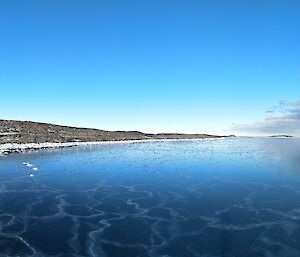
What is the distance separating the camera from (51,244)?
16.3 metres

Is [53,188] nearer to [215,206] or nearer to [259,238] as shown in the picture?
[215,206]

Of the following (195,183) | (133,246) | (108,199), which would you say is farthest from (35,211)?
(195,183)

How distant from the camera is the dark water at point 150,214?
16.0 metres

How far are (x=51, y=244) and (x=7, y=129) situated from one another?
3748 inches

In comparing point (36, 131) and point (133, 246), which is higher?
point (36, 131)

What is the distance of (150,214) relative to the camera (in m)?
22.2

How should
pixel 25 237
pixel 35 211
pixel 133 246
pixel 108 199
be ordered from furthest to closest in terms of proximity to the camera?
pixel 108 199
pixel 35 211
pixel 25 237
pixel 133 246

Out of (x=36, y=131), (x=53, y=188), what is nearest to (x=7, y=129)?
(x=36, y=131)

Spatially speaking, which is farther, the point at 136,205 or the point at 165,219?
the point at 136,205

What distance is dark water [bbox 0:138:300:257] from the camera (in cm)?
1602

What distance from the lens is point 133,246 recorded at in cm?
1612

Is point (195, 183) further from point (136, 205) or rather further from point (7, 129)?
point (7, 129)

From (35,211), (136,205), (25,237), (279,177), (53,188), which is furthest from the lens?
(279,177)

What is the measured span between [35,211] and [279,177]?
24.2 meters
